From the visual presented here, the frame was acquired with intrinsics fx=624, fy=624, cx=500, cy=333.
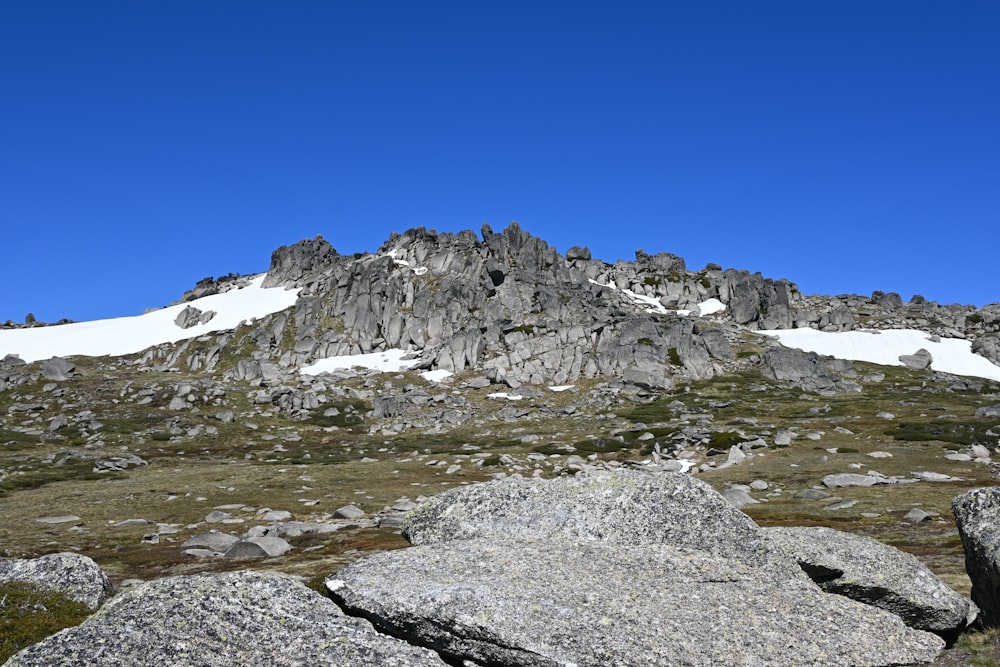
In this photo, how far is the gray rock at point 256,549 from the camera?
1321 inches

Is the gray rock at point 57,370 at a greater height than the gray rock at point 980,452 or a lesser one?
greater

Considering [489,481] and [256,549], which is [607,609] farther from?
[256,549]

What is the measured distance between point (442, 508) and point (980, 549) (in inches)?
615

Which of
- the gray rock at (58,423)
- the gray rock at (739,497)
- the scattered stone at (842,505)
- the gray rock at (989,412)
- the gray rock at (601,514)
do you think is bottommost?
the gray rock at (739,497)

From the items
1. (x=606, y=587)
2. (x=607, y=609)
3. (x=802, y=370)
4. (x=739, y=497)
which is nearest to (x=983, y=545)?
(x=606, y=587)

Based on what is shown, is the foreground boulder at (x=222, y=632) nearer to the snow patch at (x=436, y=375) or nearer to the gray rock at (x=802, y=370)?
the snow patch at (x=436, y=375)

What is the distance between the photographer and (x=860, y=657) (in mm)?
14609

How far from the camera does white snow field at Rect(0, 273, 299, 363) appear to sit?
17288 centimetres

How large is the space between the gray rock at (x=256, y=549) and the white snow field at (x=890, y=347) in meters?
161

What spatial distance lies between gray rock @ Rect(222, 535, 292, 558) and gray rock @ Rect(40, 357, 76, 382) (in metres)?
139

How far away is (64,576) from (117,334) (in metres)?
201

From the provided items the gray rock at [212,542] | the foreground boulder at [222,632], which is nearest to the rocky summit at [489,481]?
the foreground boulder at [222,632]

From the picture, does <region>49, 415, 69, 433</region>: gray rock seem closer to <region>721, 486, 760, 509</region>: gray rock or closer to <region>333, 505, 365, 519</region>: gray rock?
<region>333, 505, 365, 519</region>: gray rock

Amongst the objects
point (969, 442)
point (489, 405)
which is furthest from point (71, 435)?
point (969, 442)
